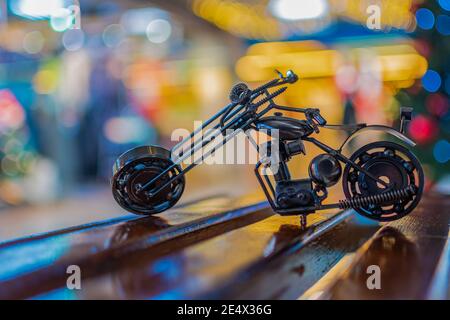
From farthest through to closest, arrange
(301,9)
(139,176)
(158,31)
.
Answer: (158,31) < (301,9) < (139,176)

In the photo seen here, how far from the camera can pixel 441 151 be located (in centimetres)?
411

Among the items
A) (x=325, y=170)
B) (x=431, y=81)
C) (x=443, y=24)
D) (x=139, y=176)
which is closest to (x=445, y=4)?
(x=443, y=24)

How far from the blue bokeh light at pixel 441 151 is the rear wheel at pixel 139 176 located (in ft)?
10.5

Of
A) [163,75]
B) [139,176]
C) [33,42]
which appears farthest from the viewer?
[163,75]

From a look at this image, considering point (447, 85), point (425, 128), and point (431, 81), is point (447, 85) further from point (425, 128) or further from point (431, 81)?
point (425, 128)

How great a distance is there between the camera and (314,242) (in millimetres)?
1151

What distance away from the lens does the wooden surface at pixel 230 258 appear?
846mm

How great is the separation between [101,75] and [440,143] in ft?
14.2

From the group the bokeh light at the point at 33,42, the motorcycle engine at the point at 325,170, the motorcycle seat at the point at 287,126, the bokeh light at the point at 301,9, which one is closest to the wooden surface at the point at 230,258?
the motorcycle engine at the point at 325,170

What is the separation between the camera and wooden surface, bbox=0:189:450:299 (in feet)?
2.78

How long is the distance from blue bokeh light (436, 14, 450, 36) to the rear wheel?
11.7ft

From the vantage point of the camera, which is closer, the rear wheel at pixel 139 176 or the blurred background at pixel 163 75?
the rear wheel at pixel 139 176

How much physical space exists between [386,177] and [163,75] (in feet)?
22.4

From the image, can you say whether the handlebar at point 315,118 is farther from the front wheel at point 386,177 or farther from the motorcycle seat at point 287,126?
the front wheel at point 386,177
